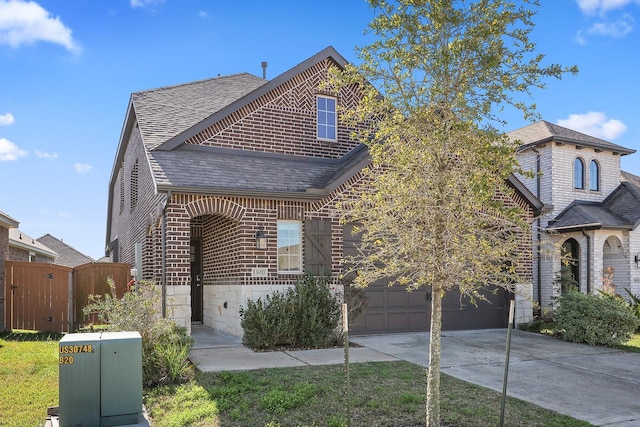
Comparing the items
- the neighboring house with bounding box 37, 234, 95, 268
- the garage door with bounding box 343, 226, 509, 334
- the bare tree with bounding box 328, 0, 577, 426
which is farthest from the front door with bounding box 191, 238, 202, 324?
the neighboring house with bounding box 37, 234, 95, 268

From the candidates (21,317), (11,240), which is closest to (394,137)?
(21,317)

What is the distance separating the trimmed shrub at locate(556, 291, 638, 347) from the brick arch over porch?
8145 mm

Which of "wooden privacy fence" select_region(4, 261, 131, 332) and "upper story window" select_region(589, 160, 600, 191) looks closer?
"wooden privacy fence" select_region(4, 261, 131, 332)

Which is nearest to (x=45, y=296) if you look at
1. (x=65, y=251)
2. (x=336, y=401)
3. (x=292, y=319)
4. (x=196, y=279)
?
(x=196, y=279)

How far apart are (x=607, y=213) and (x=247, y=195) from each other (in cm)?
1319

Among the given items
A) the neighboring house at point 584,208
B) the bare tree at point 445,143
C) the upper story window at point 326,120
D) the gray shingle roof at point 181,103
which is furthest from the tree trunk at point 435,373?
the neighboring house at point 584,208

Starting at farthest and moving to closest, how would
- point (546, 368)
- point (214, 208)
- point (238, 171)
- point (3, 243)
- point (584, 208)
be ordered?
1. point (584, 208)
2. point (3, 243)
3. point (238, 171)
4. point (214, 208)
5. point (546, 368)

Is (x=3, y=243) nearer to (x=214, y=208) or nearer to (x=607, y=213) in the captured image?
(x=214, y=208)

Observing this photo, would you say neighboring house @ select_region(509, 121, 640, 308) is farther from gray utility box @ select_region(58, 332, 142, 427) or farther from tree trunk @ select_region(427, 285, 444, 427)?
gray utility box @ select_region(58, 332, 142, 427)

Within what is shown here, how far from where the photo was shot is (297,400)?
6559mm

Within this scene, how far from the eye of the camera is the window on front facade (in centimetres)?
1191

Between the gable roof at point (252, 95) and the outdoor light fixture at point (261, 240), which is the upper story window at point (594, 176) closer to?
the gable roof at point (252, 95)

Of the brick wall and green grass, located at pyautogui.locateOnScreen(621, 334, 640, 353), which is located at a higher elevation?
the brick wall

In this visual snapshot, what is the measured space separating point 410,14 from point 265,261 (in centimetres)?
692
